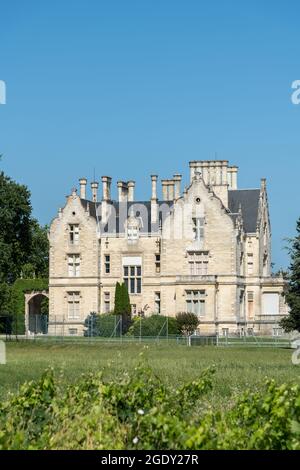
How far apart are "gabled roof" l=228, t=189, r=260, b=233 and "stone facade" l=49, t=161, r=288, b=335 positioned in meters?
0.07

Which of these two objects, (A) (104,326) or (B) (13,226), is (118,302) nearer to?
(A) (104,326)

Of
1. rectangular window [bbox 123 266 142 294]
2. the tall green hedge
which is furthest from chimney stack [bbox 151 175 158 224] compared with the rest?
the tall green hedge

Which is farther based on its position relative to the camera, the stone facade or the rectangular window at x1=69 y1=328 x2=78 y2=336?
the rectangular window at x1=69 y1=328 x2=78 y2=336

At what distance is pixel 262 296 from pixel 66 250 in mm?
14346

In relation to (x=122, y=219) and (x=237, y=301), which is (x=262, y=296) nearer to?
(x=237, y=301)

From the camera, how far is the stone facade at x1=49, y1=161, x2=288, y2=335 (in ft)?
254

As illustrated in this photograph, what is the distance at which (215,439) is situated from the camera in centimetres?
1226

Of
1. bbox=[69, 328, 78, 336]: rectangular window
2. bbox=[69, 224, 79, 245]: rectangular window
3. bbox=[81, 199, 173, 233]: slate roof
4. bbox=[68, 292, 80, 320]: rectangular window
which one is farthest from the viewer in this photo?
bbox=[69, 224, 79, 245]: rectangular window

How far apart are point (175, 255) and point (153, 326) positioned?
8.23m

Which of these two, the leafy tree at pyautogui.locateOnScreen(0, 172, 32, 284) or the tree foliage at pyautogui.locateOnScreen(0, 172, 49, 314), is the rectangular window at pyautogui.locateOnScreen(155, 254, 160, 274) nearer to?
the tree foliage at pyautogui.locateOnScreen(0, 172, 49, 314)

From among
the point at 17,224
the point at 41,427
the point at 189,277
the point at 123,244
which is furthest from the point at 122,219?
the point at 41,427

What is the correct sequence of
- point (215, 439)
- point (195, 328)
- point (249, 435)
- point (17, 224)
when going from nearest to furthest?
1. point (215, 439)
2. point (249, 435)
3. point (17, 224)
4. point (195, 328)

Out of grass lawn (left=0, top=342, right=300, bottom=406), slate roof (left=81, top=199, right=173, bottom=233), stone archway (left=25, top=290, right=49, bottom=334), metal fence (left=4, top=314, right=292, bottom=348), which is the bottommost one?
grass lawn (left=0, top=342, right=300, bottom=406)

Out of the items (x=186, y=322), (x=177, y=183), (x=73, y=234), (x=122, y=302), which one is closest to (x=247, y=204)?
(x=177, y=183)
